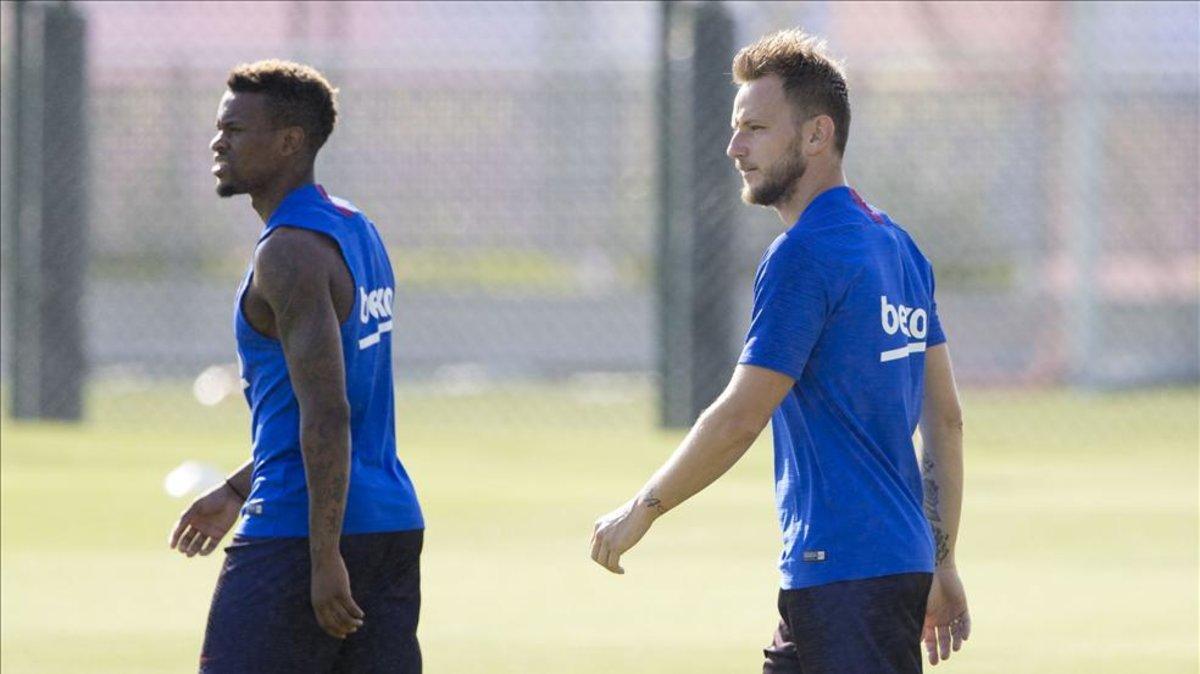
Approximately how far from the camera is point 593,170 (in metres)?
18.1

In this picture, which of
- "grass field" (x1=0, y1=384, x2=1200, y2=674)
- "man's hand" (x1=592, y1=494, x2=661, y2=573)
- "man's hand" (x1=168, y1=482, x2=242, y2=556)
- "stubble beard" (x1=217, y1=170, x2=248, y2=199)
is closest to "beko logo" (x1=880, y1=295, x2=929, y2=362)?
"man's hand" (x1=592, y1=494, x2=661, y2=573)

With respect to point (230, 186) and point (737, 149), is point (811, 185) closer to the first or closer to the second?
point (737, 149)

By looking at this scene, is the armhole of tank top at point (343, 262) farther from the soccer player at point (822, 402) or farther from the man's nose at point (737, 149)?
the man's nose at point (737, 149)

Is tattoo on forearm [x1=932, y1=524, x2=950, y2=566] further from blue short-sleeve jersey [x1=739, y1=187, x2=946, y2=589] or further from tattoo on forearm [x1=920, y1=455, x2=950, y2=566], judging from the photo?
blue short-sleeve jersey [x1=739, y1=187, x2=946, y2=589]

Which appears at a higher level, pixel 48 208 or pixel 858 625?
pixel 48 208

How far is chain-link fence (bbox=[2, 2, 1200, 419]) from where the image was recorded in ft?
55.8

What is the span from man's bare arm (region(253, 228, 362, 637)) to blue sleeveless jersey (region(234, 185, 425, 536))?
0.10 meters

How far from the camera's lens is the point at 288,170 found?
17.3 ft

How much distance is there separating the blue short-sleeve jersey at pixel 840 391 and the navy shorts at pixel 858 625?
3 cm

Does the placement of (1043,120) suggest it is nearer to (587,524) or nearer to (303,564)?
(587,524)

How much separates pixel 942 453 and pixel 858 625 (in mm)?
676

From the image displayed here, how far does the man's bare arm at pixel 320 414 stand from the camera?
4.96 metres

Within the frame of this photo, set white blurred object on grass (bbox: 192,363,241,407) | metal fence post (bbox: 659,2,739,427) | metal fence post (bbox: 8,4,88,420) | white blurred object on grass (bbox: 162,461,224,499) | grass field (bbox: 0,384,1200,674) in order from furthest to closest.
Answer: white blurred object on grass (bbox: 192,363,241,407) < metal fence post (bbox: 8,4,88,420) < metal fence post (bbox: 659,2,739,427) < white blurred object on grass (bbox: 162,461,224,499) < grass field (bbox: 0,384,1200,674)

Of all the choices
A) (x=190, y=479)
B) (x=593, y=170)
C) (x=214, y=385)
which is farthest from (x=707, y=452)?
(x=214, y=385)
